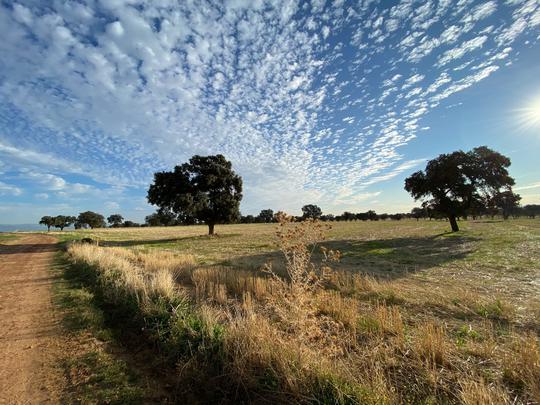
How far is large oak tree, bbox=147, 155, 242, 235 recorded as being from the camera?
133 feet

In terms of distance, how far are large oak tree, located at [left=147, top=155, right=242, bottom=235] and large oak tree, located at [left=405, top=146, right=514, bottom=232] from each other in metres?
25.5

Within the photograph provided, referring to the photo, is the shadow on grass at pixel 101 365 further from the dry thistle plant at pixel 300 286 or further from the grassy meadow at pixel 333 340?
the dry thistle plant at pixel 300 286

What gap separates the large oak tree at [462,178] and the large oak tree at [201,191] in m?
25.5

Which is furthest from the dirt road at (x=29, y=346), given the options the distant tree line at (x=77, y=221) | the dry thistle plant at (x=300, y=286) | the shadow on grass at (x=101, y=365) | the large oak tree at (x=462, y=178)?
the distant tree line at (x=77, y=221)

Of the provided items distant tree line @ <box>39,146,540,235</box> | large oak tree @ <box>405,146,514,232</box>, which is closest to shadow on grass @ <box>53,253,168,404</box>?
distant tree line @ <box>39,146,540,235</box>

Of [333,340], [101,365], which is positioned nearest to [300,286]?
[333,340]

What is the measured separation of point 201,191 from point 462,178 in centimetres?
3268

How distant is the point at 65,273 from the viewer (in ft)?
48.5

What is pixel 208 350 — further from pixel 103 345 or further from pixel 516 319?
pixel 516 319

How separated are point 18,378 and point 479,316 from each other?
390 inches

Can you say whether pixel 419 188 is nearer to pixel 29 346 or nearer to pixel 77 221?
pixel 29 346

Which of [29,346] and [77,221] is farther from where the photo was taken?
[77,221]

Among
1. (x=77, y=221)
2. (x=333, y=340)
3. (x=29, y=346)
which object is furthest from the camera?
(x=77, y=221)

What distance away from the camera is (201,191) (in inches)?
1671
